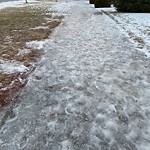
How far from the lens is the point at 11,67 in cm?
516

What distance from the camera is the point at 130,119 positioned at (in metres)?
3.27

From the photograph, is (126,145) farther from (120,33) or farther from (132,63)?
(120,33)

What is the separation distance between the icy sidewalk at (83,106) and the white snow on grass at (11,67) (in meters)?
0.36

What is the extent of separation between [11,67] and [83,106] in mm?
2200

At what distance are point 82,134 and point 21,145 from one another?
0.70m

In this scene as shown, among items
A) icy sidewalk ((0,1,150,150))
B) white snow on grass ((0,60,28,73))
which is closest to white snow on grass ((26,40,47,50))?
icy sidewalk ((0,1,150,150))

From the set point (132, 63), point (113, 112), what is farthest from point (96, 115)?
point (132, 63)

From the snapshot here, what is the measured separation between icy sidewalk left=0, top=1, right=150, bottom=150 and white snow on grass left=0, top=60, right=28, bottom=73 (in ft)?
1.19

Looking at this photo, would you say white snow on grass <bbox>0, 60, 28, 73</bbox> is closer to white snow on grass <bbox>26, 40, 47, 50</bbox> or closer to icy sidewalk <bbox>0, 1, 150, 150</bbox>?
icy sidewalk <bbox>0, 1, 150, 150</bbox>

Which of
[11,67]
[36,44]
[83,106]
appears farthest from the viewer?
[36,44]

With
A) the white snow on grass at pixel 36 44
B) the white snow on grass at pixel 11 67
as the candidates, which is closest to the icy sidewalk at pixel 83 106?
the white snow on grass at pixel 11 67

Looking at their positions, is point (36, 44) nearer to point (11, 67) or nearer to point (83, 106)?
point (11, 67)

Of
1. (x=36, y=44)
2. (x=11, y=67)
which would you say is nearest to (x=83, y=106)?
(x=11, y=67)

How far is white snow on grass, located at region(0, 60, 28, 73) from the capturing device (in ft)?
16.3
